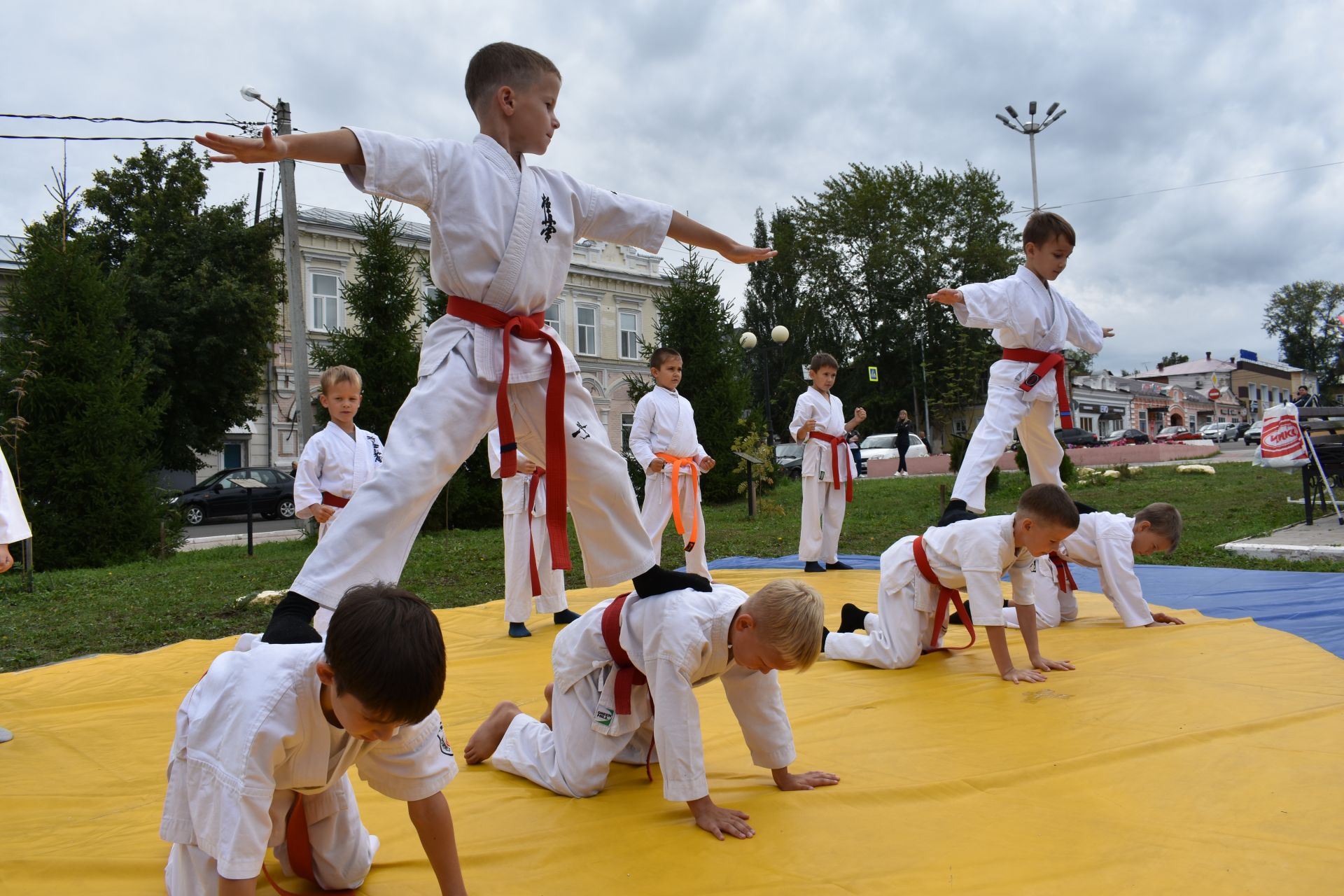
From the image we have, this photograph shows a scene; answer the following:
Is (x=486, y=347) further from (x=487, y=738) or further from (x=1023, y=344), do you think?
(x=1023, y=344)

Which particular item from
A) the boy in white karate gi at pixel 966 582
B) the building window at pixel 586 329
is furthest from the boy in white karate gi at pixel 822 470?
the building window at pixel 586 329

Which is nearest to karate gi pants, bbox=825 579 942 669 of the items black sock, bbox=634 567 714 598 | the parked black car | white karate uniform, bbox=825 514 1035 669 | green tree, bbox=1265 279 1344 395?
white karate uniform, bbox=825 514 1035 669

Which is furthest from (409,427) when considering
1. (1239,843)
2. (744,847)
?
(1239,843)

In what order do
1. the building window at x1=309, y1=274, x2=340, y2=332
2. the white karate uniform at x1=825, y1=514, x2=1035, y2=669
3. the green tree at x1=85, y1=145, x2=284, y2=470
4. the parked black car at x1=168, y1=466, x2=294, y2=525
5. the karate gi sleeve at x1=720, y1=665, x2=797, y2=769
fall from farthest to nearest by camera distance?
the building window at x1=309, y1=274, x2=340, y2=332 → the green tree at x1=85, y1=145, x2=284, y2=470 → the parked black car at x1=168, y1=466, x2=294, y2=525 → the white karate uniform at x1=825, y1=514, x2=1035, y2=669 → the karate gi sleeve at x1=720, y1=665, x2=797, y2=769

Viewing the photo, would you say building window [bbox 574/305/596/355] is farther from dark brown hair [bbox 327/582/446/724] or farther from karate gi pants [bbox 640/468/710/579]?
dark brown hair [bbox 327/582/446/724]

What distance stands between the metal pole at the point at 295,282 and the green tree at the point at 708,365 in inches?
222

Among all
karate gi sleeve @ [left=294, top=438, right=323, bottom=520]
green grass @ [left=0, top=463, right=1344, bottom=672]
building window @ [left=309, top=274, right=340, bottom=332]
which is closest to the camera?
karate gi sleeve @ [left=294, top=438, right=323, bottom=520]

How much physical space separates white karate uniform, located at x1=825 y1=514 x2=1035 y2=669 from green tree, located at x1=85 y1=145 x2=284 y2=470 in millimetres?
19300

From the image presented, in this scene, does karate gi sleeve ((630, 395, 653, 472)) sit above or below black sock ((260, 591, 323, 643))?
above

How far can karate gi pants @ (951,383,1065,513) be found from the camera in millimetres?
4711

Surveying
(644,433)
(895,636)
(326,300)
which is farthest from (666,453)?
(326,300)

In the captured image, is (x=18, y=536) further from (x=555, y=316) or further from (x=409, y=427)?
(x=555, y=316)

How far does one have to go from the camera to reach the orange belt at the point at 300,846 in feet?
6.18

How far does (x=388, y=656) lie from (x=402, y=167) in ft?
5.24
